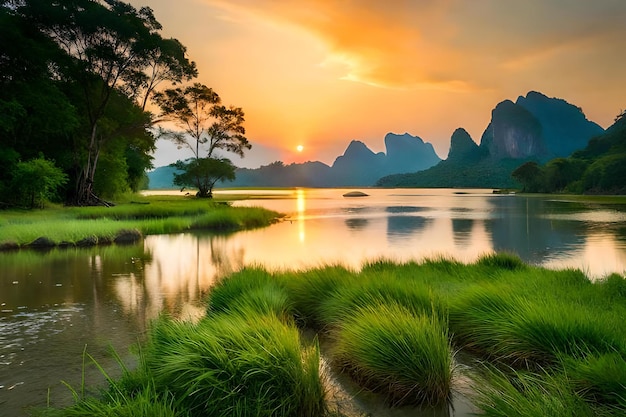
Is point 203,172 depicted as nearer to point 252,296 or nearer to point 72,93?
point 72,93

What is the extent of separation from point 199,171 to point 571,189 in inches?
4249

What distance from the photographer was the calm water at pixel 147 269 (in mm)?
6072

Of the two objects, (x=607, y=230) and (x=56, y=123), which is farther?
(x=56, y=123)

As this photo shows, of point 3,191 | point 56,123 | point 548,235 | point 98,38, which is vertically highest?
point 98,38

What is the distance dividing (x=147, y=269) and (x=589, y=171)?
12147cm

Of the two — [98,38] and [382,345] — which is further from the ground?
[98,38]

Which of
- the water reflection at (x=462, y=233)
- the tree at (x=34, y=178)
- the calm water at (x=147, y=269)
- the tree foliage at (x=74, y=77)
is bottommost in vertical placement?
the water reflection at (x=462, y=233)

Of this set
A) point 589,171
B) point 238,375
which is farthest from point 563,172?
point 238,375

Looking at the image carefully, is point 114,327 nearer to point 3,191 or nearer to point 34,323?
point 34,323

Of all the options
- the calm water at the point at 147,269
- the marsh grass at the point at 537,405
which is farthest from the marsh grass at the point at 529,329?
the calm water at the point at 147,269

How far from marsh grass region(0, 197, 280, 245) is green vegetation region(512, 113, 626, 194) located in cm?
9745

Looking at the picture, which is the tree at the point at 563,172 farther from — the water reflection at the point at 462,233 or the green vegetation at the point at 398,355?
the green vegetation at the point at 398,355

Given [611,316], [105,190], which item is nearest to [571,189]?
[105,190]

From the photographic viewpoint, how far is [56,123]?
3138 cm
